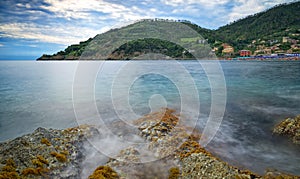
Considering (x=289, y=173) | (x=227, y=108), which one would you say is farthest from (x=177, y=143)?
(x=227, y=108)

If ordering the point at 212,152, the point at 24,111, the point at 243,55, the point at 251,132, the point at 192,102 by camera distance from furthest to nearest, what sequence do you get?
the point at 243,55
the point at 192,102
the point at 24,111
the point at 251,132
the point at 212,152

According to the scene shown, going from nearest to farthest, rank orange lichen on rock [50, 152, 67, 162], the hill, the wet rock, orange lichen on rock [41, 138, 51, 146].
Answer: the wet rock
orange lichen on rock [50, 152, 67, 162]
orange lichen on rock [41, 138, 51, 146]
the hill

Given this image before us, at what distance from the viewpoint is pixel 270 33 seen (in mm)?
128500

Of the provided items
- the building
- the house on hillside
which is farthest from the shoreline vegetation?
the house on hillside

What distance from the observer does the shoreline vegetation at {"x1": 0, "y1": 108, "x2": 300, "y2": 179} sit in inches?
192

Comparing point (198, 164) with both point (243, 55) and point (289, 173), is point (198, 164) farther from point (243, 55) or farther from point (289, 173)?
point (243, 55)

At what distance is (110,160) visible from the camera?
623 cm

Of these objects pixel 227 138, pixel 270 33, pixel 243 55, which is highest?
pixel 270 33

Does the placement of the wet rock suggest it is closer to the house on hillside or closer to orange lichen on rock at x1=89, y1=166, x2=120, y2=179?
orange lichen on rock at x1=89, y1=166, x2=120, y2=179

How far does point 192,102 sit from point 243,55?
109993mm

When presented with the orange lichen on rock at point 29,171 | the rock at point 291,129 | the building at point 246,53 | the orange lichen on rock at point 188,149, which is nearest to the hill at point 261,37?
the building at point 246,53

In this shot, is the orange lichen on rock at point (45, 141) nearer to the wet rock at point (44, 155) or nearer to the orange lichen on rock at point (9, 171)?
the wet rock at point (44, 155)

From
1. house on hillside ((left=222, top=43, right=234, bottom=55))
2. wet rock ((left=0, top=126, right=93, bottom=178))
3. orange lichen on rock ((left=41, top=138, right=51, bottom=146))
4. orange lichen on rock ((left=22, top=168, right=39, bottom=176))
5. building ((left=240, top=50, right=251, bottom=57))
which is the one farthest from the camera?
house on hillside ((left=222, top=43, right=234, bottom=55))

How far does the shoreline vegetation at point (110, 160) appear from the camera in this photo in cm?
488
